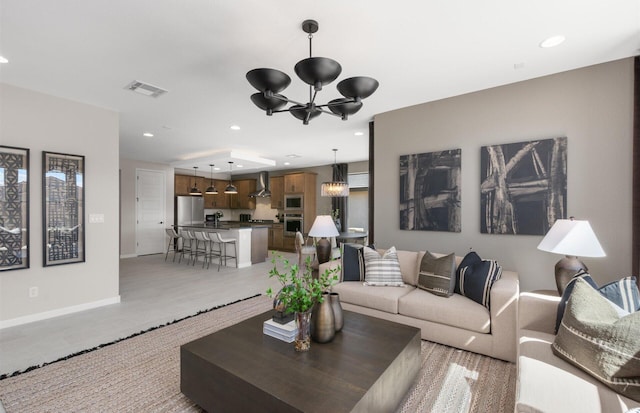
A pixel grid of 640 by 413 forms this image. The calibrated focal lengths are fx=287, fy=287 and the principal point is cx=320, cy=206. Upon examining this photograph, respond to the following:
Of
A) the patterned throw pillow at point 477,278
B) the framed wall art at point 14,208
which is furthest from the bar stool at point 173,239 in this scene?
the patterned throw pillow at point 477,278

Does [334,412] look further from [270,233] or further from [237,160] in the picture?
[270,233]

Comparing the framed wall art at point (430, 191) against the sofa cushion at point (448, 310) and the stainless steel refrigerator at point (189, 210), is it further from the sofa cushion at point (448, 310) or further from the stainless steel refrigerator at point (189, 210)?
the stainless steel refrigerator at point (189, 210)

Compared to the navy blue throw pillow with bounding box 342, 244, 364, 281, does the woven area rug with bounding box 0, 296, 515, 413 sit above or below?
below

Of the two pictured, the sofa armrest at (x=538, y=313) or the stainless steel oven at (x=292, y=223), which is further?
the stainless steel oven at (x=292, y=223)

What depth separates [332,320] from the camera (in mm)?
1937

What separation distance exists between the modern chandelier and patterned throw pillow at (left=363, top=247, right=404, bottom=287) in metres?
1.71

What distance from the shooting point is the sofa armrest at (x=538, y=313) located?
202cm

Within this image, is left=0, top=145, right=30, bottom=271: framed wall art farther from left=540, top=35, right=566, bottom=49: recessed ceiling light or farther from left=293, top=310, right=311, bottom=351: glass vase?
left=540, top=35, right=566, bottom=49: recessed ceiling light

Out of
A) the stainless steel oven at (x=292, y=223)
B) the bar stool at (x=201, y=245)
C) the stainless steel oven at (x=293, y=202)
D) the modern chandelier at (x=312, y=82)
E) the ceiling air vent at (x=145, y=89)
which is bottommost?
the bar stool at (x=201, y=245)

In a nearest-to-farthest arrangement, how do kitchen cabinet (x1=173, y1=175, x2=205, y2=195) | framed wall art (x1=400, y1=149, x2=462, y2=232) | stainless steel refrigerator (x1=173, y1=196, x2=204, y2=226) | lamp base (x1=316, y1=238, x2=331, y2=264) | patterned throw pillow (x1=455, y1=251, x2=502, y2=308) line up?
1. patterned throw pillow (x1=455, y1=251, x2=502, y2=308)
2. framed wall art (x1=400, y1=149, x2=462, y2=232)
3. lamp base (x1=316, y1=238, x2=331, y2=264)
4. stainless steel refrigerator (x1=173, y1=196, x2=204, y2=226)
5. kitchen cabinet (x1=173, y1=175, x2=205, y2=195)

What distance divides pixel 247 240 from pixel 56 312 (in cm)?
372

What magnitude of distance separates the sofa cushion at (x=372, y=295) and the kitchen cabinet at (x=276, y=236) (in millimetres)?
6148

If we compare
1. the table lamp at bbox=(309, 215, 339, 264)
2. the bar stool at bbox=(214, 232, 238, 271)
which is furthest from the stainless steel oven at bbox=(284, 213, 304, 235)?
the table lamp at bbox=(309, 215, 339, 264)

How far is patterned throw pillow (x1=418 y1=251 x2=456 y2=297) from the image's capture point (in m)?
2.85
